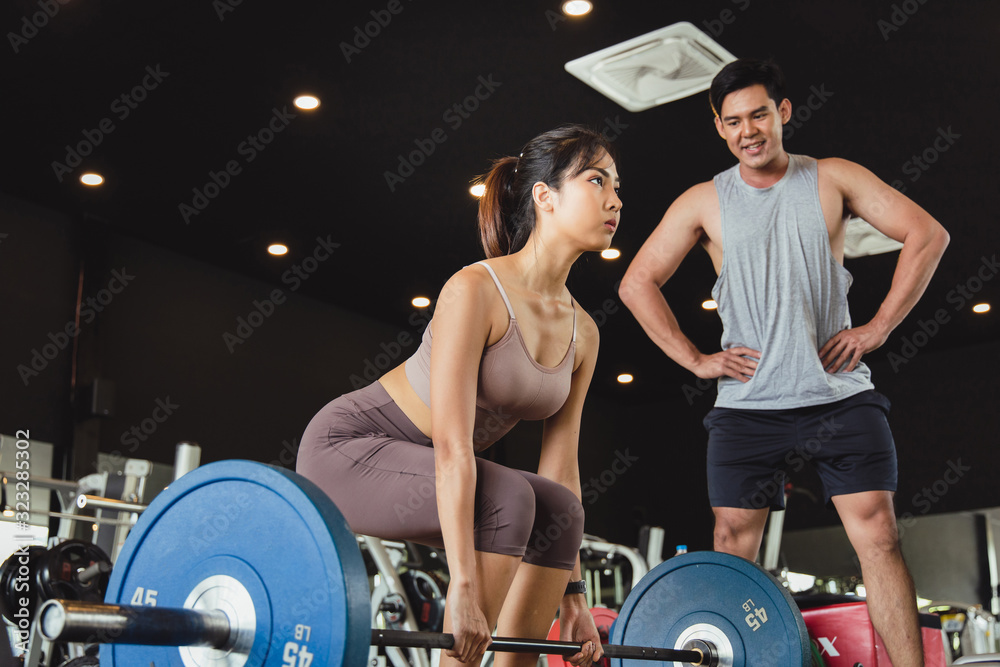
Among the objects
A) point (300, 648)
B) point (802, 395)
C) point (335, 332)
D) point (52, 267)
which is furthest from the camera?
point (335, 332)

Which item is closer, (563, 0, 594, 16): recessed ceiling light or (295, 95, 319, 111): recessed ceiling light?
(563, 0, 594, 16): recessed ceiling light

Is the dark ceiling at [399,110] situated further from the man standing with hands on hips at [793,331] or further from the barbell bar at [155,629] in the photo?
the barbell bar at [155,629]

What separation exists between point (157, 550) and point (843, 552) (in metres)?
6.66

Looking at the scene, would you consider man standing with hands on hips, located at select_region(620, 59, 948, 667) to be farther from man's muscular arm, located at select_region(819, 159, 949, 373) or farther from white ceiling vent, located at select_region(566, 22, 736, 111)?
white ceiling vent, located at select_region(566, 22, 736, 111)

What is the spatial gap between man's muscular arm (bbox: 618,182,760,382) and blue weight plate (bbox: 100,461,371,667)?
4.00 feet

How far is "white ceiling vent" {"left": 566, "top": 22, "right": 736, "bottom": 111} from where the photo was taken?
3.44 m

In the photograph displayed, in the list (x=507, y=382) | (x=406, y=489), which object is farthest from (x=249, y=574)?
(x=507, y=382)

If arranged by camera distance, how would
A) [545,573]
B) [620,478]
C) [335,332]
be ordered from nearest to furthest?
[545,573], [335,332], [620,478]

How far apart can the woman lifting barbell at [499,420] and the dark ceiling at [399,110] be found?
1809 mm

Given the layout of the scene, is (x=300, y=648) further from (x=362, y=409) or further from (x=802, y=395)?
(x=802, y=395)

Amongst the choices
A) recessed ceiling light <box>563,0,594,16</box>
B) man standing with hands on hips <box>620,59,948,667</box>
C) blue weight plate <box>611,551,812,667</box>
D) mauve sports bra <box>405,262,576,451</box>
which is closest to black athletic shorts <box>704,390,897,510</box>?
man standing with hands on hips <box>620,59,948,667</box>

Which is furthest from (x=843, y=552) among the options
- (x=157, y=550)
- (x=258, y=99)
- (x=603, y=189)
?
(x=157, y=550)

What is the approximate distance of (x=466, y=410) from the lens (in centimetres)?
147

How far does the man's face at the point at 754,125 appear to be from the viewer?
2.12 m
